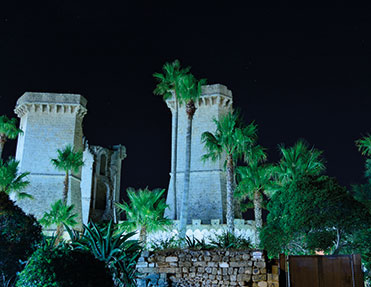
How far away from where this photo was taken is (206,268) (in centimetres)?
1011

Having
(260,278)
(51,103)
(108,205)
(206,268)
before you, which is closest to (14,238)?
(206,268)

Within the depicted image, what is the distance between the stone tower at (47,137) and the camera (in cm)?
3372

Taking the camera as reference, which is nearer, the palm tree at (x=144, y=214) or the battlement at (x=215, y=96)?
the palm tree at (x=144, y=214)

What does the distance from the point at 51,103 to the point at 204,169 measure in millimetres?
13597

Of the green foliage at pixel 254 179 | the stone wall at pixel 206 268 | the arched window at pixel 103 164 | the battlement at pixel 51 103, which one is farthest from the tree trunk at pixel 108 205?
the stone wall at pixel 206 268

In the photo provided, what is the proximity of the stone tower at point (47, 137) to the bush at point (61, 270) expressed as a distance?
2701cm

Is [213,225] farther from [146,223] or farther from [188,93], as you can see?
[188,93]

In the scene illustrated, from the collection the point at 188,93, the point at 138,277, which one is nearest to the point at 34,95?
the point at 188,93

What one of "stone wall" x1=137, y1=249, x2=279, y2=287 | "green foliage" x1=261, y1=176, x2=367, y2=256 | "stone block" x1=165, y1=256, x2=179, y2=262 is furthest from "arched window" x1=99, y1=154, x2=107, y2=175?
"stone block" x1=165, y1=256, x2=179, y2=262

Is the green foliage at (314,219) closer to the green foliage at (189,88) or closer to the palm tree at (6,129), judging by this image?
the green foliage at (189,88)

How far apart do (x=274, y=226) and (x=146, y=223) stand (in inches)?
333

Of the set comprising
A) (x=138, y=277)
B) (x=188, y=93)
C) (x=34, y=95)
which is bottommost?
(x=138, y=277)

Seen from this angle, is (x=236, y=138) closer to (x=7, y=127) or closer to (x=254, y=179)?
(x=254, y=179)

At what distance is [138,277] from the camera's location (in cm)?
1023
